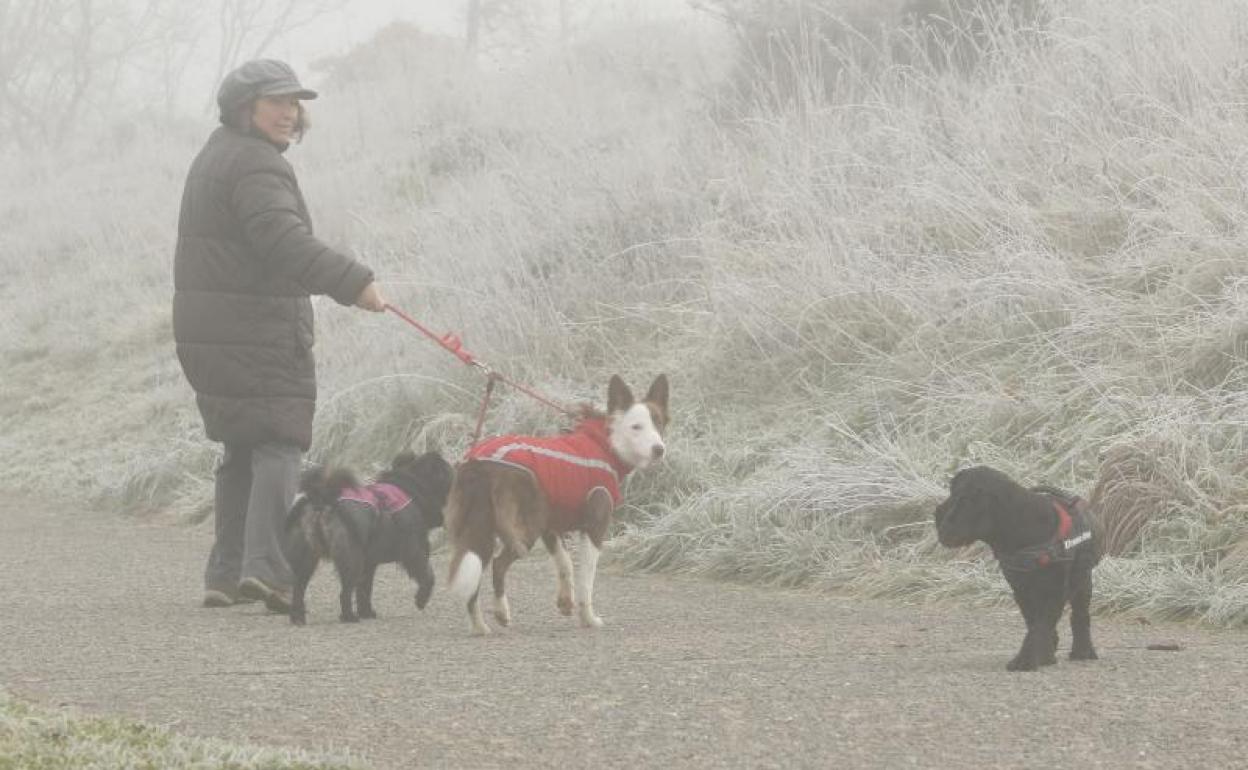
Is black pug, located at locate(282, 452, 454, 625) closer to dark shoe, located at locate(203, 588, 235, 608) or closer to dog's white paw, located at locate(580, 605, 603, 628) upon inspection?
dark shoe, located at locate(203, 588, 235, 608)

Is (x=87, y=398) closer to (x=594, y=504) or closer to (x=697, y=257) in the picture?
(x=697, y=257)

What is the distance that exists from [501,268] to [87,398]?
21.7 feet

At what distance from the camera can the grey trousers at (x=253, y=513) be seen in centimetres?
782

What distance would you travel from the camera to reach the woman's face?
7801mm

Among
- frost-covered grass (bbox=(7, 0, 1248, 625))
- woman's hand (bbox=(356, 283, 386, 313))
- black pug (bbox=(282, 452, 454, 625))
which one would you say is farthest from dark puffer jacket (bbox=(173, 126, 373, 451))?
frost-covered grass (bbox=(7, 0, 1248, 625))

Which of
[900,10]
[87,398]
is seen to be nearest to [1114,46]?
[900,10]

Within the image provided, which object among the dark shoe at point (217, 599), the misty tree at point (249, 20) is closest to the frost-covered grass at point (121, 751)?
the dark shoe at point (217, 599)

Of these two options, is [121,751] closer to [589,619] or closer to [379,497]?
[589,619]

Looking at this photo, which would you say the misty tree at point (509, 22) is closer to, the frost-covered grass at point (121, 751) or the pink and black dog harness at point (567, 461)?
the pink and black dog harness at point (567, 461)

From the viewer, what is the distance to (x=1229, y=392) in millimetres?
7730

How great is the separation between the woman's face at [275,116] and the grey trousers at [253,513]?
4.27ft

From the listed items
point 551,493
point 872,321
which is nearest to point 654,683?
point 551,493

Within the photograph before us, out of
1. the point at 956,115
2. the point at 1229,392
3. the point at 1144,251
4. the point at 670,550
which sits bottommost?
the point at 670,550

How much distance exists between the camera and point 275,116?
25.6 ft
